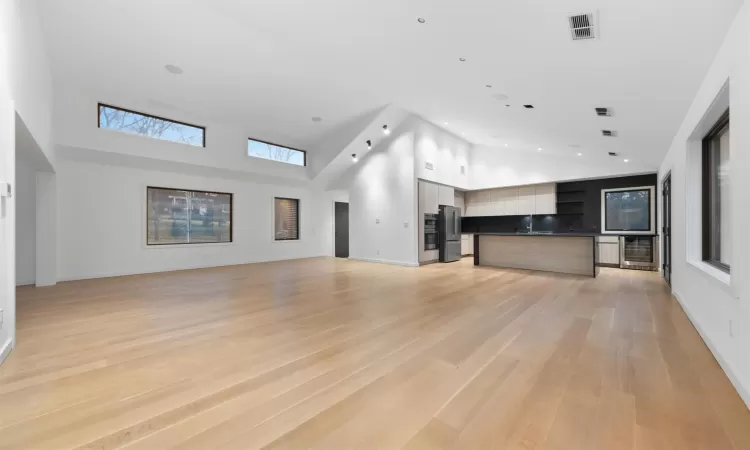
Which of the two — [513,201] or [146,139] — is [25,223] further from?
[513,201]

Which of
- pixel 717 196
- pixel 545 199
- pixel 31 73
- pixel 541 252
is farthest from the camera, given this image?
pixel 545 199

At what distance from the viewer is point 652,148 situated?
18.4 ft

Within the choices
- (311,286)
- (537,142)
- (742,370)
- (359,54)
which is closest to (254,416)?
(742,370)

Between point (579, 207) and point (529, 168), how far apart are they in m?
1.73

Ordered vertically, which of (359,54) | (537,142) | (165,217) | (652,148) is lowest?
(165,217)

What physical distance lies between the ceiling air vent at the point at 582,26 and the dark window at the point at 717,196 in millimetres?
1340

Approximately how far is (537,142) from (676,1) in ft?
18.1

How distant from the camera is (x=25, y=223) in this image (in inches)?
225

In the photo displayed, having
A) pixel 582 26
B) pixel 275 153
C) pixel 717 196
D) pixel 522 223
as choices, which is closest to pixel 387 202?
pixel 275 153

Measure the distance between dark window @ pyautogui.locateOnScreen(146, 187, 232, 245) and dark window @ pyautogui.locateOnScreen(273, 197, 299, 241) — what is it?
1.52 metres

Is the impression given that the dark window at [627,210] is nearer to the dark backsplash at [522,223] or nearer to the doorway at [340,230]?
the dark backsplash at [522,223]

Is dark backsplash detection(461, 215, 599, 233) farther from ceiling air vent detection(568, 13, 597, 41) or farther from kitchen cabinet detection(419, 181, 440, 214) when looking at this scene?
ceiling air vent detection(568, 13, 597, 41)

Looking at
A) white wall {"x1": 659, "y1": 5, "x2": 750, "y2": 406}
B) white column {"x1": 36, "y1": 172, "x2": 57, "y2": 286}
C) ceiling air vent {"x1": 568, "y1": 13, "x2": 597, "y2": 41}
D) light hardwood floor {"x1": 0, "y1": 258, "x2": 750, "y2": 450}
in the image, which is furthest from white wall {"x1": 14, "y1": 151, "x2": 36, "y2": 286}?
white wall {"x1": 659, "y1": 5, "x2": 750, "y2": 406}

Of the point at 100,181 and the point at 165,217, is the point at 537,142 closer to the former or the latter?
the point at 165,217
